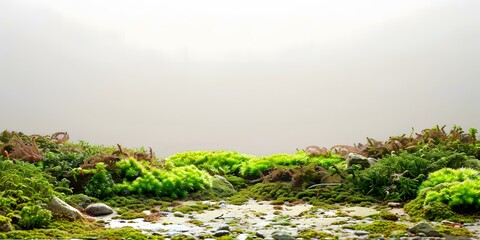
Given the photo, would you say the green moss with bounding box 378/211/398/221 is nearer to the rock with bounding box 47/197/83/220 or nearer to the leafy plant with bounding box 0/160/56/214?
the rock with bounding box 47/197/83/220

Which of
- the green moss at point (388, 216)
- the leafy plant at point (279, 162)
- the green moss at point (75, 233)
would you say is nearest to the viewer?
the green moss at point (75, 233)

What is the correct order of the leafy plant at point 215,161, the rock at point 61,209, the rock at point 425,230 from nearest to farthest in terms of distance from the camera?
the rock at point 425,230 → the rock at point 61,209 → the leafy plant at point 215,161

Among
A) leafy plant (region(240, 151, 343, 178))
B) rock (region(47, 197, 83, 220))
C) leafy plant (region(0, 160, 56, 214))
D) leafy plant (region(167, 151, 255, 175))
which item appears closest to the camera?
leafy plant (region(0, 160, 56, 214))

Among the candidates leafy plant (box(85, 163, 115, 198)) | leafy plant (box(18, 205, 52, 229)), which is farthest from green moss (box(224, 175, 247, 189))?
leafy plant (box(18, 205, 52, 229))

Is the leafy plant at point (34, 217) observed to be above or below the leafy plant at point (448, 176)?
below

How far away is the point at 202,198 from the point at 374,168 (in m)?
3.08

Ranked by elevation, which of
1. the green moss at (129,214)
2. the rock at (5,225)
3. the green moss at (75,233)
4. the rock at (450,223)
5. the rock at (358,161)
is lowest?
the rock at (450,223)

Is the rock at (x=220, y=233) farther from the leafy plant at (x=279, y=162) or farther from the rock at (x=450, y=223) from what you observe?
the leafy plant at (x=279, y=162)

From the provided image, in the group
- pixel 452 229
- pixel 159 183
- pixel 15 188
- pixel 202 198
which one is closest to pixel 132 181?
pixel 159 183

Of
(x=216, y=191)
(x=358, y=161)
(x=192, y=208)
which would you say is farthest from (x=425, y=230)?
(x=216, y=191)

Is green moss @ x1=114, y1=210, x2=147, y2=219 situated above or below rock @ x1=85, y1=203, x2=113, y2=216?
below

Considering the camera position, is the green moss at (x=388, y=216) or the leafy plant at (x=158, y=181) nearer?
the green moss at (x=388, y=216)

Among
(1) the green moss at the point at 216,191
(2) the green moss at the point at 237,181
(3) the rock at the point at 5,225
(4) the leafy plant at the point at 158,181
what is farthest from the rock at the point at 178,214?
(2) the green moss at the point at 237,181

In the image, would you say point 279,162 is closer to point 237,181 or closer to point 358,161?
point 237,181
